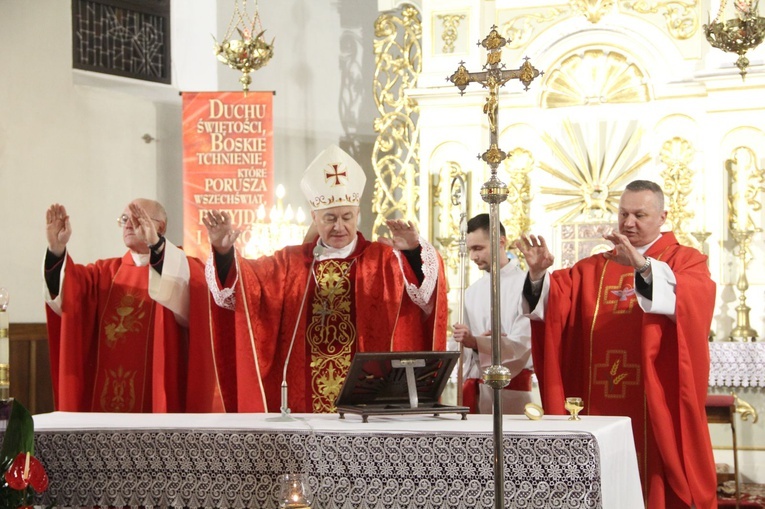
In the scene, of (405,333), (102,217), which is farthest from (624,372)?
(102,217)

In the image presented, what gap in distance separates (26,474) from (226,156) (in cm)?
718

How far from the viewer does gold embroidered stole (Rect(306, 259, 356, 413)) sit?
5.64 metres

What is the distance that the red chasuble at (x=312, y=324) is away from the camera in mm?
5512

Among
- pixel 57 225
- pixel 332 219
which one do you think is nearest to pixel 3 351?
pixel 57 225

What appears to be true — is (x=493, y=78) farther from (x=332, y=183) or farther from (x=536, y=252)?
(x=332, y=183)

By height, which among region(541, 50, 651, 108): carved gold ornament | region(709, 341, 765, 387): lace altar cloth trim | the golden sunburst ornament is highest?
region(541, 50, 651, 108): carved gold ornament

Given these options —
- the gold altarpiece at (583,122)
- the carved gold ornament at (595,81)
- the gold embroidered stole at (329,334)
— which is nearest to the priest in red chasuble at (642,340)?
the gold embroidered stole at (329,334)

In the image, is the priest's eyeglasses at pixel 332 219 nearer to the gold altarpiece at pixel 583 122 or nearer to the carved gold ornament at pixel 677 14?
the gold altarpiece at pixel 583 122

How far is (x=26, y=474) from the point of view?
399cm

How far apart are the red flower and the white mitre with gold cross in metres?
2.24

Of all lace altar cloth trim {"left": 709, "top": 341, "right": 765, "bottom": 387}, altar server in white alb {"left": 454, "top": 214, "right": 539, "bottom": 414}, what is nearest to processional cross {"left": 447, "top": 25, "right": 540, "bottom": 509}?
altar server in white alb {"left": 454, "top": 214, "right": 539, "bottom": 414}

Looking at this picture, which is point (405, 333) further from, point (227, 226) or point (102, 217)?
point (102, 217)

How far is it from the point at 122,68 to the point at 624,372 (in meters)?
7.89

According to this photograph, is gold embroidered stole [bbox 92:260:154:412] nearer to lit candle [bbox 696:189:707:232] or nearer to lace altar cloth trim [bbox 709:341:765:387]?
lace altar cloth trim [bbox 709:341:765:387]
